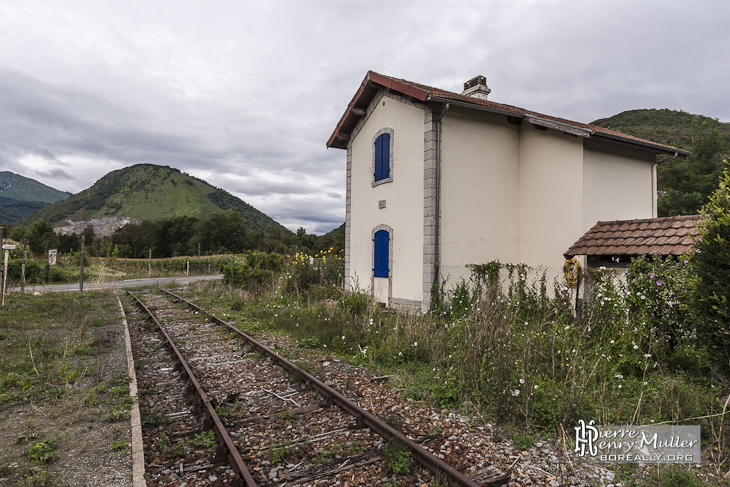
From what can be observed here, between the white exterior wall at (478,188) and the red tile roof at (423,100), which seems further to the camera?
the white exterior wall at (478,188)

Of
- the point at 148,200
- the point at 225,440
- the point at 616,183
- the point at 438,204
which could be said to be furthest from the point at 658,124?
the point at 148,200

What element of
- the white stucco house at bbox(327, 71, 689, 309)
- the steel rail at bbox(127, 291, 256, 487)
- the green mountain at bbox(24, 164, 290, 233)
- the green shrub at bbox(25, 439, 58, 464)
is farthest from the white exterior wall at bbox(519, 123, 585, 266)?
the green mountain at bbox(24, 164, 290, 233)

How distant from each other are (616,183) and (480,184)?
11.9ft

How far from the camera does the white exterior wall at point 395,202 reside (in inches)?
427

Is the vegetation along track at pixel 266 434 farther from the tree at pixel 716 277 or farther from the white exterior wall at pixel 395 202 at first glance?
the white exterior wall at pixel 395 202

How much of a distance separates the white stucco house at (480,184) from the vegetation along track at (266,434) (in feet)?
17.8

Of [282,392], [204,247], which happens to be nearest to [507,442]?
[282,392]

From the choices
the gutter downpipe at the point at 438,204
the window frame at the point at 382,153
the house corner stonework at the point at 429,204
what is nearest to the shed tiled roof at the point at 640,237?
the gutter downpipe at the point at 438,204

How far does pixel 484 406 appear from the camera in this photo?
460 cm

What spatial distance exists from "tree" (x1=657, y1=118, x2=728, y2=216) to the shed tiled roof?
1672 centimetres

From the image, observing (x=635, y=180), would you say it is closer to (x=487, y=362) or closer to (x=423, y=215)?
(x=423, y=215)

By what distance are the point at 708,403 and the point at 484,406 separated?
90.8 inches

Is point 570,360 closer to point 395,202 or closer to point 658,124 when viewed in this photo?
point 395,202

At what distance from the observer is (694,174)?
922 inches
